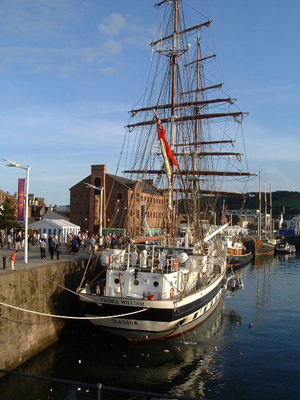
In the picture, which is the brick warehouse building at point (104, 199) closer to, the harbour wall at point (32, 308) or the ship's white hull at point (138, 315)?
the harbour wall at point (32, 308)

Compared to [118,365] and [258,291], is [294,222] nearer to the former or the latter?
[258,291]

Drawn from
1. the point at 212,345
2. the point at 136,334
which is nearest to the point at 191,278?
the point at 212,345

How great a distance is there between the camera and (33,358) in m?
16.9

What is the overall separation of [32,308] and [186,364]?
23.5ft

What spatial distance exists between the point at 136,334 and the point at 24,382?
5.72 meters

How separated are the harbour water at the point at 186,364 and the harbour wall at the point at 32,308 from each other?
0.60m

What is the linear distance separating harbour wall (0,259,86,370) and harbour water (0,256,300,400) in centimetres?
60

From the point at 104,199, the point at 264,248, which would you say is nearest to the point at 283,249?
the point at 264,248

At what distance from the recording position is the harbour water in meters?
14.8

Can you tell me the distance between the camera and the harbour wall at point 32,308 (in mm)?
15383

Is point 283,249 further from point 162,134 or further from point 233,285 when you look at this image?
point 162,134

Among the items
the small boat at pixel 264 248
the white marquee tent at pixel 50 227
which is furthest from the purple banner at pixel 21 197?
the small boat at pixel 264 248

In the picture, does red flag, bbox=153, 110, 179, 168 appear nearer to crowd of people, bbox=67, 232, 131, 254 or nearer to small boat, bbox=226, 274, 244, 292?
crowd of people, bbox=67, 232, 131, 254

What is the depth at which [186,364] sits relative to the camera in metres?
17.7
